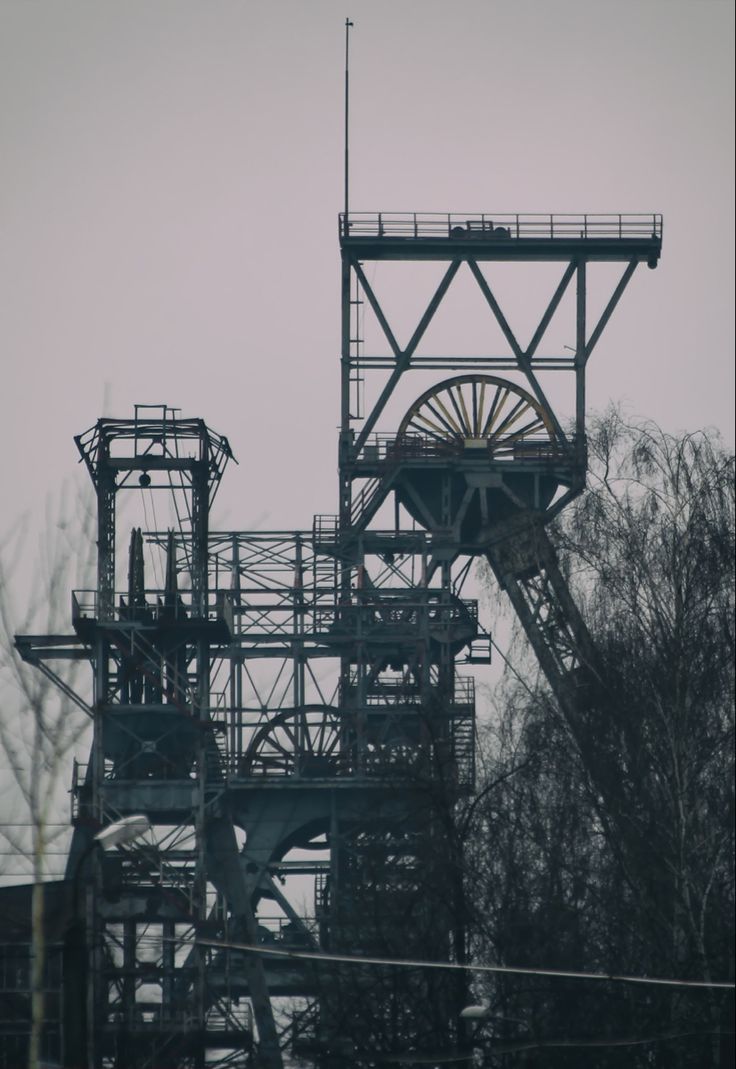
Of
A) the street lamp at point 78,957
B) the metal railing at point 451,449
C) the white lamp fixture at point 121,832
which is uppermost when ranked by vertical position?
the metal railing at point 451,449

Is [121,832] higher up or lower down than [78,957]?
higher up

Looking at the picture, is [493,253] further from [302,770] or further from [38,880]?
[38,880]

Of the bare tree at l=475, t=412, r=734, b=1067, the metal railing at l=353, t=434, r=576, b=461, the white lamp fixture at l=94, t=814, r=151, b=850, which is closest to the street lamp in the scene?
the white lamp fixture at l=94, t=814, r=151, b=850

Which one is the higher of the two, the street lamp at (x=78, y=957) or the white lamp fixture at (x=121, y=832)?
the white lamp fixture at (x=121, y=832)

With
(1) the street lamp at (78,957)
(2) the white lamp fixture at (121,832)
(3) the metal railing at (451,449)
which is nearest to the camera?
(1) the street lamp at (78,957)

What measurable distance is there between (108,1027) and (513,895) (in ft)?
34.1

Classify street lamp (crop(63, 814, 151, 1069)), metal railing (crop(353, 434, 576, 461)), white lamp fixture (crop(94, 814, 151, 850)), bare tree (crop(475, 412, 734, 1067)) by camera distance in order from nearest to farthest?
street lamp (crop(63, 814, 151, 1069)) → white lamp fixture (crop(94, 814, 151, 850)) → bare tree (crop(475, 412, 734, 1067)) → metal railing (crop(353, 434, 576, 461))

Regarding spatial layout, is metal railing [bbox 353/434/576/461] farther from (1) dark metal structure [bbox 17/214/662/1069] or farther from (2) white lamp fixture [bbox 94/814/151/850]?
(2) white lamp fixture [bbox 94/814/151/850]

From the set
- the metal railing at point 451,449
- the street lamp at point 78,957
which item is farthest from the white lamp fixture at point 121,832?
the metal railing at point 451,449

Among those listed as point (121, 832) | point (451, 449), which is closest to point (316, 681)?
point (451, 449)

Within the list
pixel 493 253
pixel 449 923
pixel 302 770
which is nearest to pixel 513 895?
pixel 449 923

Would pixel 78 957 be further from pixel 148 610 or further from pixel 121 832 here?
pixel 148 610

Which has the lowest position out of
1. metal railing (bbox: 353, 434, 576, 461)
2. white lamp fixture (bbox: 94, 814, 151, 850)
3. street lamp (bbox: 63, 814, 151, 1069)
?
street lamp (bbox: 63, 814, 151, 1069)

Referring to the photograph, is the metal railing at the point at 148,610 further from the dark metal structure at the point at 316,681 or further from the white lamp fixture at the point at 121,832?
the white lamp fixture at the point at 121,832
